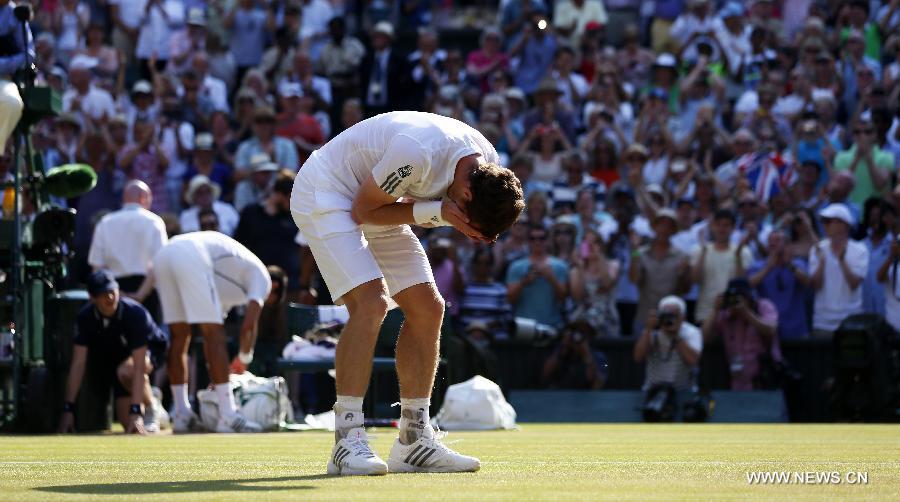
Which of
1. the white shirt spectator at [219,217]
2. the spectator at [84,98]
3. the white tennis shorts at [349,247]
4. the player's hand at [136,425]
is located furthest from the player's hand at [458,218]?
the spectator at [84,98]

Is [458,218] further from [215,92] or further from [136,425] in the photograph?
[215,92]

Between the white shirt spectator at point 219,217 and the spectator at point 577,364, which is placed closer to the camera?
the spectator at point 577,364

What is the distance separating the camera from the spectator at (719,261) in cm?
1639

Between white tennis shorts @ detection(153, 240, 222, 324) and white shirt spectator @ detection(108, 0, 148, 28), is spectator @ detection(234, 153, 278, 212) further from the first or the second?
white tennis shorts @ detection(153, 240, 222, 324)

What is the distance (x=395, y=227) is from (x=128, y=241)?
8.01 m

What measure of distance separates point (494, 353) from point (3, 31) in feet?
20.6


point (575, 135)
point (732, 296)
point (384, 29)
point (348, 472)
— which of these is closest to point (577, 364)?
point (732, 296)

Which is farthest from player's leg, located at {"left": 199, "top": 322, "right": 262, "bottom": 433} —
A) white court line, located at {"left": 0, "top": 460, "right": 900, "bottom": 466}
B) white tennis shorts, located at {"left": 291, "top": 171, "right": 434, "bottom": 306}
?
white tennis shorts, located at {"left": 291, "top": 171, "right": 434, "bottom": 306}

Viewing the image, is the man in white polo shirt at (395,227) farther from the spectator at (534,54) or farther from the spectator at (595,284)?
the spectator at (534,54)

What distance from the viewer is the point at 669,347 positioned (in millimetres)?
15742

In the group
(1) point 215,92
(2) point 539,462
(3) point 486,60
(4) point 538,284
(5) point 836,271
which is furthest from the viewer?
(3) point 486,60

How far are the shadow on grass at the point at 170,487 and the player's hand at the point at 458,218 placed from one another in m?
1.32

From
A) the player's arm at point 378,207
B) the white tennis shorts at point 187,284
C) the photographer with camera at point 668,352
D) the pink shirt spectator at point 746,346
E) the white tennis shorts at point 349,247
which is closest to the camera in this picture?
the player's arm at point 378,207

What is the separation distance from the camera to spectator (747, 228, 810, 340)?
53.5ft
